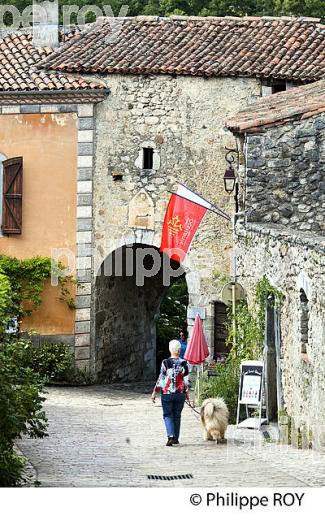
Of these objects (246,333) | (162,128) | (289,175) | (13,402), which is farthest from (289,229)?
(162,128)

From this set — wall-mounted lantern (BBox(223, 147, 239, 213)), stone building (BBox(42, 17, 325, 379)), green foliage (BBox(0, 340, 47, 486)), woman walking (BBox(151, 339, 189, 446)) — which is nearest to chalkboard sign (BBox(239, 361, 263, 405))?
woman walking (BBox(151, 339, 189, 446))

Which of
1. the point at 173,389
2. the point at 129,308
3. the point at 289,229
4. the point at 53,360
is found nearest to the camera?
the point at 173,389

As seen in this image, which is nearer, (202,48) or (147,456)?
(147,456)

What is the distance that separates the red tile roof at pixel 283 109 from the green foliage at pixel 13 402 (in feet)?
23.0

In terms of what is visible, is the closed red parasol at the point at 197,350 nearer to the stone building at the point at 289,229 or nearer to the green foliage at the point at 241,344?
the green foliage at the point at 241,344

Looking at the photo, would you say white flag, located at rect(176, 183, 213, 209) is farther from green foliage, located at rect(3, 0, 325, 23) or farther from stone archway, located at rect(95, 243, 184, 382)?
green foliage, located at rect(3, 0, 325, 23)

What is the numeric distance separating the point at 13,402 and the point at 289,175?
7922 mm

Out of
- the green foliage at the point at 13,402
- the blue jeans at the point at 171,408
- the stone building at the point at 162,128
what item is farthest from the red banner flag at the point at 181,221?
the green foliage at the point at 13,402

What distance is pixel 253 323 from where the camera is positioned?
693 inches

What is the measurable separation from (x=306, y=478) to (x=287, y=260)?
3.72m

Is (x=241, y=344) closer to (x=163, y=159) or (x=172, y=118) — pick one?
(x=163, y=159)

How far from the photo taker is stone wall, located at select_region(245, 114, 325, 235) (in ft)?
61.5

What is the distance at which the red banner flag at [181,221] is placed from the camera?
2245cm

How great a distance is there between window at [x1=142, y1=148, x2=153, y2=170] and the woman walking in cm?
911
